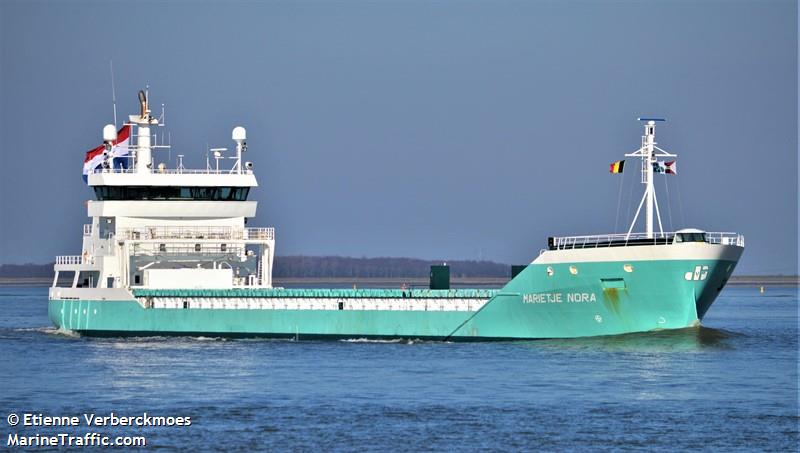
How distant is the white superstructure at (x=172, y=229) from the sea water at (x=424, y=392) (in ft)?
16.0

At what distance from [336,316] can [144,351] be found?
8559 millimetres

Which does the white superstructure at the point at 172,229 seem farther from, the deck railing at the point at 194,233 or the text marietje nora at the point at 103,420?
the text marietje nora at the point at 103,420

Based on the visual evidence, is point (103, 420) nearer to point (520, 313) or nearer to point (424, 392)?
point (424, 392)

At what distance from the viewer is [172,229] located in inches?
2594

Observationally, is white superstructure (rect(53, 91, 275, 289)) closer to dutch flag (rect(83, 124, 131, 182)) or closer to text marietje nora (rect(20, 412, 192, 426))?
dutch flag (rect(83, 124, 131, 182))

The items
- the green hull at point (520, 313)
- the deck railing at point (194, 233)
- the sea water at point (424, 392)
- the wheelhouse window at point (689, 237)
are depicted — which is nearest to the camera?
the sea water at point (424, 392)

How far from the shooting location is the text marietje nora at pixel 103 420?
123 ft

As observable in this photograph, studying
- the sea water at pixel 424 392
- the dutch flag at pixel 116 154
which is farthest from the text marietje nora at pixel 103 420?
the dutch flag at pixel 116 154

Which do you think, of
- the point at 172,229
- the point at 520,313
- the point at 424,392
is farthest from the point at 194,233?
the point at 424,392

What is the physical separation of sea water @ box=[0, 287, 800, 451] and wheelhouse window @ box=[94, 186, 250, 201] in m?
7.72

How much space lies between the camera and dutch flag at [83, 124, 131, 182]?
6794 centimetres

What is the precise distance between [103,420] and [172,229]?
2838 centimetres

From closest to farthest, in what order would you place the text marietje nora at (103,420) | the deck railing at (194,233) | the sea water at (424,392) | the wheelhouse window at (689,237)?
1. the sea water at (424,392)
2. the text marietje nora at (103,420)
3. the wheelhouse window at (689,237)
4. the deck railing at (194,233)

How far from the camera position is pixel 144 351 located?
2258 inches
